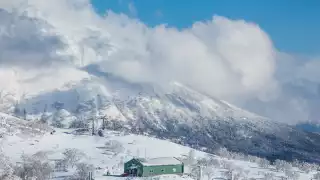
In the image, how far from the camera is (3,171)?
17150cm

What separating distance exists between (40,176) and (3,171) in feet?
77.8

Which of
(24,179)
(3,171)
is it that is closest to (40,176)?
(24,179)

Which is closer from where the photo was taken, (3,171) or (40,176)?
(3,171)

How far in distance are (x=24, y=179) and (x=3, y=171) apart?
19.6 meters

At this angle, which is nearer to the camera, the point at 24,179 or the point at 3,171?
the point at 3,171

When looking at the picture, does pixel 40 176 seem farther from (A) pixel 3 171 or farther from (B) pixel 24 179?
(A) pixel 3 171

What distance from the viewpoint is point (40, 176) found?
194 metres

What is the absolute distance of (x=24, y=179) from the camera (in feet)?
624

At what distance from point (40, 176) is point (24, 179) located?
6.01 m
